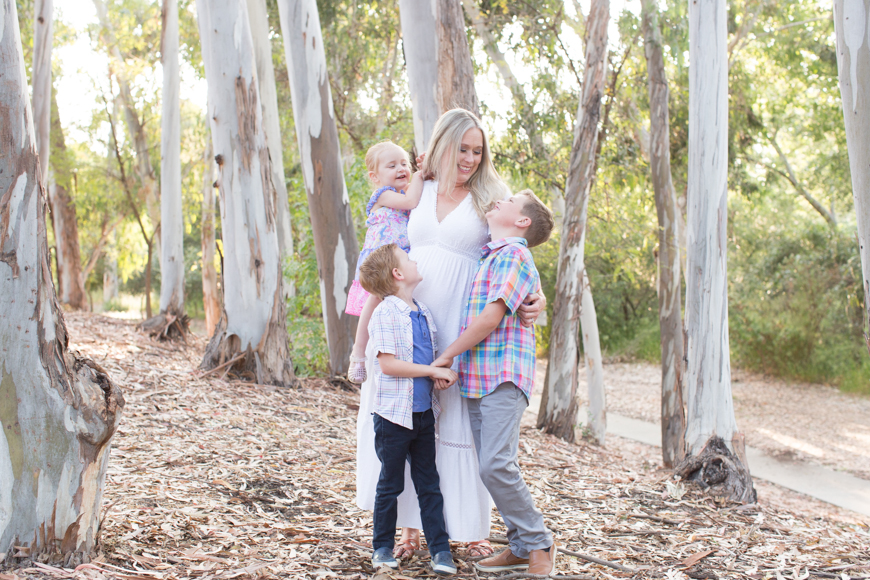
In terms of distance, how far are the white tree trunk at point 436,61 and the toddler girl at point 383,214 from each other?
1.76m

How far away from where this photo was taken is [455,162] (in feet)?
8.57

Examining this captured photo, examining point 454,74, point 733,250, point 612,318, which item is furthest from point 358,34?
point 612,318

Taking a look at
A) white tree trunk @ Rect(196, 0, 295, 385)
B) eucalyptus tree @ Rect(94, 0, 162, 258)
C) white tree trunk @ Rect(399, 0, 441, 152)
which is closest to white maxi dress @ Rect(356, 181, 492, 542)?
white tree trunk @ Rect(399, 0, 441, 152)

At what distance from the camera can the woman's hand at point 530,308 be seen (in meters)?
2.46

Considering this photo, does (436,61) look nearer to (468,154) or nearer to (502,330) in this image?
(468,154)

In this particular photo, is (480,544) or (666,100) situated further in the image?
(666,100)

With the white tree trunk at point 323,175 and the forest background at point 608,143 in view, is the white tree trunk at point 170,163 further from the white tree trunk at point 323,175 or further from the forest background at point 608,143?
the white tree trunk at point 323,175

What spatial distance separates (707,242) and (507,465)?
2.90 m

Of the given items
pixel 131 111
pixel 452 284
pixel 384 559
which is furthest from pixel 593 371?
pixel 131 111

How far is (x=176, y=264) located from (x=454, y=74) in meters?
7.01

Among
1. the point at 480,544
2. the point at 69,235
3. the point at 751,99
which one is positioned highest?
the point at 751,99

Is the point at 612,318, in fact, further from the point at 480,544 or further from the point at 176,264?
the point at 480,544

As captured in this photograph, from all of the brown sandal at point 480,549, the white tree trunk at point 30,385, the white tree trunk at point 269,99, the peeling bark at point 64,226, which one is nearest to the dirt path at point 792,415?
the white tree trunk at point 269,99

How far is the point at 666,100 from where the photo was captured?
7.82 m
